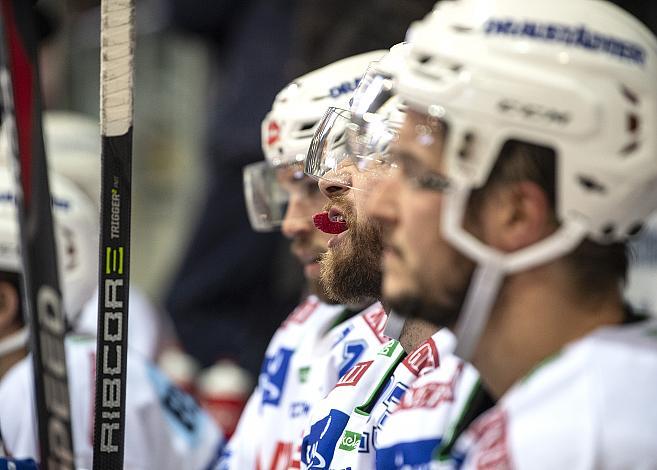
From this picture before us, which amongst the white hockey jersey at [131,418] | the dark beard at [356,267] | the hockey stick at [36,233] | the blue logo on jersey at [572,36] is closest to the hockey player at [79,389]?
the white hockey jersey at [131,418]

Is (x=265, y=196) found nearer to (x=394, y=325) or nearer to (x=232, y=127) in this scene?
(x=394, y=325)

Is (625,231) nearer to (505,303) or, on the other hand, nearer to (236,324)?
(505,303)

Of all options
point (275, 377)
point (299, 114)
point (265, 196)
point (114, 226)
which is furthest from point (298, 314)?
point (114, 226)

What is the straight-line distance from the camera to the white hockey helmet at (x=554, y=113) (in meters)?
2.08

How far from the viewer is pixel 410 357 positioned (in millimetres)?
2938

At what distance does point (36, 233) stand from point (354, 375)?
92 cm

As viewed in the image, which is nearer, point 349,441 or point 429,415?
point 429,415

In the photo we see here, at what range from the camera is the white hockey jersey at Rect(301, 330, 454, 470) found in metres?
2.82

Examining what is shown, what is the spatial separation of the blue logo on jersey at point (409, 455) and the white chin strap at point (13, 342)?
6.67 feet

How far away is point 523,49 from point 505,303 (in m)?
0.43

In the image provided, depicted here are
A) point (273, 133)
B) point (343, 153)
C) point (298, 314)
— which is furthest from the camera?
point (298, 314)

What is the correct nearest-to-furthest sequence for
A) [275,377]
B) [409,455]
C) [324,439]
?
[409,455]
[324,439]
[275,377]

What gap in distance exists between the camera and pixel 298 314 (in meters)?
4.05

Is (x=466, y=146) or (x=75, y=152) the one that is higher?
(x=466, y=146)
